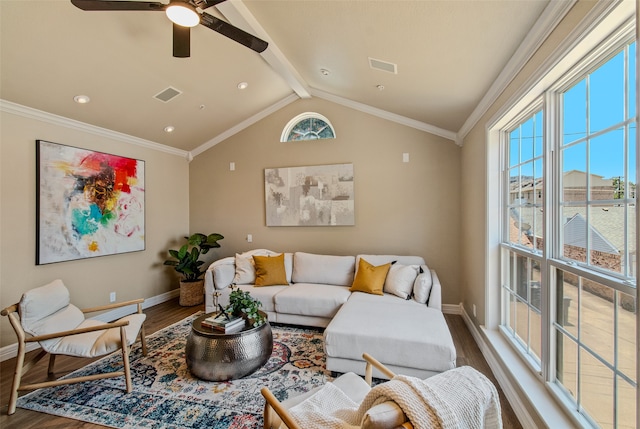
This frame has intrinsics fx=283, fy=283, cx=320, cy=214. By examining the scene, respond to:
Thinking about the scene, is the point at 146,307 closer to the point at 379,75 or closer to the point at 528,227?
the point at 379,75

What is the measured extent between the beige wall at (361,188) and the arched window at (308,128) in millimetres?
91

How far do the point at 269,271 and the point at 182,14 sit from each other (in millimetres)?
2971

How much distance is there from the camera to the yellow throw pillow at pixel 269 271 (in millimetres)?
3896

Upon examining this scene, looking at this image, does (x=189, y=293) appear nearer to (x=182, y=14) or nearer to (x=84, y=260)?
(x=84, y=260)

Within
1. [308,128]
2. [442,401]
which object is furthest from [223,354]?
[308,128]

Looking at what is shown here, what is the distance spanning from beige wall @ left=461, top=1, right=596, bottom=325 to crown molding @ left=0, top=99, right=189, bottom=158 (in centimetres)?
457

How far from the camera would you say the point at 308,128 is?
470 centimetres

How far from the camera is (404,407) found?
92 centimetres

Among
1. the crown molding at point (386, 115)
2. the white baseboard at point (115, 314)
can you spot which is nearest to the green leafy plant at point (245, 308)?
the white baseboard at point (115, 314)

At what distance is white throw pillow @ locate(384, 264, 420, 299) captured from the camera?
3.40m

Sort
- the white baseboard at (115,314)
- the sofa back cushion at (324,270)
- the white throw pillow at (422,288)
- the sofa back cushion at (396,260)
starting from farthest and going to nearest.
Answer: the sofa back cushion at (324,270) → the sofa back cushion at (396,260) → the white throw pillow at (422,288) → the white baseboard at (115,314)

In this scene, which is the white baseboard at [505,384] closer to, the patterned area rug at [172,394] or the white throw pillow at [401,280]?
the white throw pillow at [401,280]

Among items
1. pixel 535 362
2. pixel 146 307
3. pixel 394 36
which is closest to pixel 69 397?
pixel 146 307

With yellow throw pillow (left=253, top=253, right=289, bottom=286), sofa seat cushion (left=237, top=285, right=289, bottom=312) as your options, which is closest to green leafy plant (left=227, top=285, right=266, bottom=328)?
sofa seat cushion (left=237, top=285, right=289, bottom=312)
